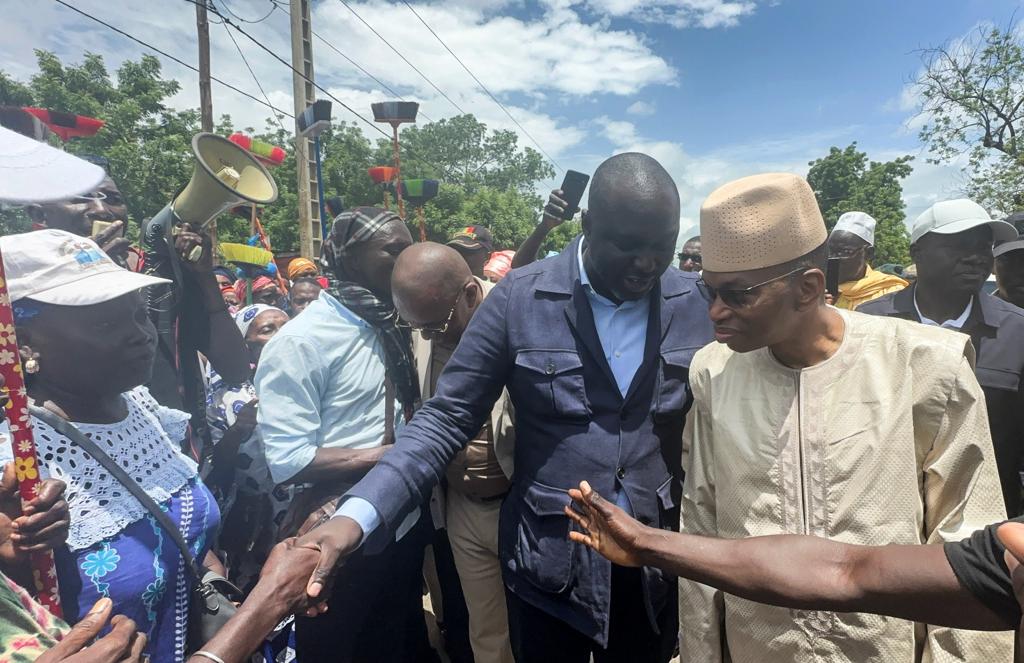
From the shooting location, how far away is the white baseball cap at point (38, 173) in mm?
977

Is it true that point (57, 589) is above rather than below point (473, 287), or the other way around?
below

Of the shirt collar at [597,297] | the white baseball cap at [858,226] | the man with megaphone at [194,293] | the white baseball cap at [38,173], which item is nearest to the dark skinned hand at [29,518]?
the white baseball cap at [38,173]

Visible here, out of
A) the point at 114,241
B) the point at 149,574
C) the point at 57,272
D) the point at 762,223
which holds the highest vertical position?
the point at 762,223

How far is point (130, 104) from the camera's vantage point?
15188mm

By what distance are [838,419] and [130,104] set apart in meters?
18.9

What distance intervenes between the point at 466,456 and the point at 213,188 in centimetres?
176

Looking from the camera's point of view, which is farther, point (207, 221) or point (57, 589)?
point (207, 221)

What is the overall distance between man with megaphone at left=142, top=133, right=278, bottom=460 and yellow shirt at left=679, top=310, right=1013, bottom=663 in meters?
2.42

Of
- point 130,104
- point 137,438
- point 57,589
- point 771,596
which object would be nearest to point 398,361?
point 137,438

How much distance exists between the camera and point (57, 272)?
147 cm

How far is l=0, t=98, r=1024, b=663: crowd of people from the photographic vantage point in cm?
132

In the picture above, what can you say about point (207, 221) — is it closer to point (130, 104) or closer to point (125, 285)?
point (125, 285)

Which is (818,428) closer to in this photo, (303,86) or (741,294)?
(741,294)

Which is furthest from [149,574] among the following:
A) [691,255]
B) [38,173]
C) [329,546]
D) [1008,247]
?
[691,255]
